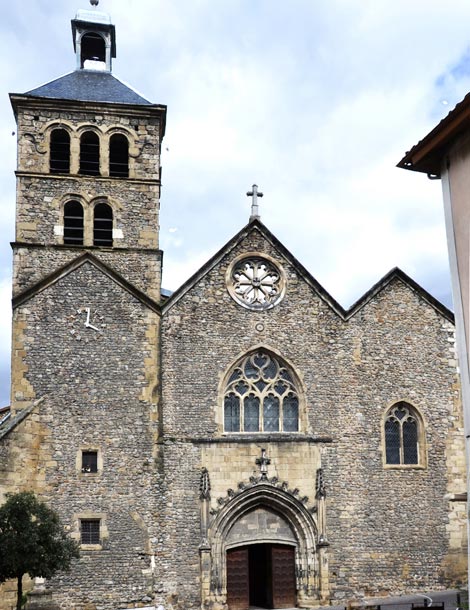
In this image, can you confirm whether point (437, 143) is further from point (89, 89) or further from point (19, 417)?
point (89, 89)

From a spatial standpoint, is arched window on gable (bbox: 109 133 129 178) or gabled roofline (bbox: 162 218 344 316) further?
arched window on gable (bbox: 109 133 129 178)

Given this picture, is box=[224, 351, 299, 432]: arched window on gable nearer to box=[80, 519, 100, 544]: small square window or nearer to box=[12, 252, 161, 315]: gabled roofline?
box=[12, 252, 161, 315]: gabled roofline

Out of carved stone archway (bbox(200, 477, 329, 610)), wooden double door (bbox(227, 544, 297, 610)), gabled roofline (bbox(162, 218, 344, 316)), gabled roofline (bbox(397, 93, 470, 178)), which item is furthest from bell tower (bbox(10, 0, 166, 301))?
gabled roofline (bbox(397, 93, 470, 178))

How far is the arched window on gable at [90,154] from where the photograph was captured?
21.6 m

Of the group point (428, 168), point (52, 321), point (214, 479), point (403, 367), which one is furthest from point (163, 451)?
point (428, 168)

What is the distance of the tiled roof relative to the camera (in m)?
21.9

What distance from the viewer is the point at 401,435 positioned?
20.5 m

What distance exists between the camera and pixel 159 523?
→ 18609 mm

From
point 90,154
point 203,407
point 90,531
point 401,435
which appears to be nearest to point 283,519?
point 203,407

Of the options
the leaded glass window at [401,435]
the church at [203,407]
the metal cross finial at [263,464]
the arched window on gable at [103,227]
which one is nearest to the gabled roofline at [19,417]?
the church at [203,407]

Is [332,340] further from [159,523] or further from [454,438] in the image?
[159,523]

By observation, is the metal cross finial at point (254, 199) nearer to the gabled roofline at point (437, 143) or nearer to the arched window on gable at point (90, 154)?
the arched window on gable at point (90, 154)

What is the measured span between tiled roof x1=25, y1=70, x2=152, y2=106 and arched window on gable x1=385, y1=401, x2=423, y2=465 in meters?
11.2

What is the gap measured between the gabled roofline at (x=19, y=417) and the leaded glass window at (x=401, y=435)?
9.07m
